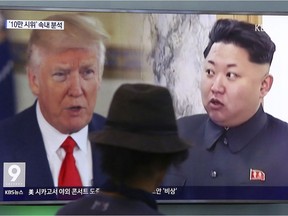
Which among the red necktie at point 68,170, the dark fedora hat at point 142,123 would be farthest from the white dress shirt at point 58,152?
the dark fedora hat at point 142,123

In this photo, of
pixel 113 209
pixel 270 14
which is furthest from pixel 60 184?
pixel 113 209

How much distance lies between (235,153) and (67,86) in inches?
33.0

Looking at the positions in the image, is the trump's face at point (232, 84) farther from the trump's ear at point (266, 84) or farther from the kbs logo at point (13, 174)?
the kbs logo at point (13, 174)

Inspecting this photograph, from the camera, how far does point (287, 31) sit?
271cm

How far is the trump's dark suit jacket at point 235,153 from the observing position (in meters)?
2.65

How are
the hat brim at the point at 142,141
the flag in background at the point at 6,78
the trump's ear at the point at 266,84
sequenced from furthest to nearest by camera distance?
the trump's ear at the point at 266,84 < the flag in background at the point at 6,78 < the hat brim at the point at 142,141

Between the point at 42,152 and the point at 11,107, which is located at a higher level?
the point at 11,107

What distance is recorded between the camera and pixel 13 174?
8.47 feet

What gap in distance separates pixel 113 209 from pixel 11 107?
1538 millimetres

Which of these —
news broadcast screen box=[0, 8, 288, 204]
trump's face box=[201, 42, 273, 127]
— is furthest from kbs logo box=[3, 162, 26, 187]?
trump's face box=[201, 42, 273, 127]

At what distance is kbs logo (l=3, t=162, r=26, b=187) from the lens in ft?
8.46

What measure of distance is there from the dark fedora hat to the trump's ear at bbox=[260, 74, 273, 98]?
5.13 feet

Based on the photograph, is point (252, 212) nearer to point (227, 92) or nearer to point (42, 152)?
point (227, 92)

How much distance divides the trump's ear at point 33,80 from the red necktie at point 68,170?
0.27 meters
